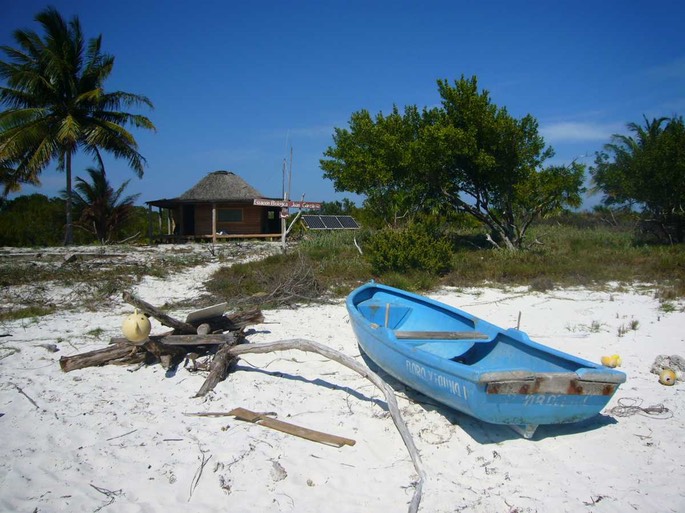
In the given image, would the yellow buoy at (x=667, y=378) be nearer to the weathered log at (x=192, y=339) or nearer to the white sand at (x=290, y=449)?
the white sand at (x=290, y=449)

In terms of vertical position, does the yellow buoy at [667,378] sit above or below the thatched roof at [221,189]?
below

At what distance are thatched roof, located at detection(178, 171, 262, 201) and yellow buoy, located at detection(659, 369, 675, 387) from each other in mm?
19026

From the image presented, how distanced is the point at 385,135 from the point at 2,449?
45.7ft

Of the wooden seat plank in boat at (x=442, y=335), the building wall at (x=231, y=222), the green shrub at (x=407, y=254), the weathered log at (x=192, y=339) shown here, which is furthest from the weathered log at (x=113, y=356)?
the building wall at (x=231, y=222)

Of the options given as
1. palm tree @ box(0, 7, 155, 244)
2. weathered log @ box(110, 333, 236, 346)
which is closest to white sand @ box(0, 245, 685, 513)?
weathered log @ box(110, 333, 236, 346)

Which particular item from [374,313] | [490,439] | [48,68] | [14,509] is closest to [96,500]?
[14,509]

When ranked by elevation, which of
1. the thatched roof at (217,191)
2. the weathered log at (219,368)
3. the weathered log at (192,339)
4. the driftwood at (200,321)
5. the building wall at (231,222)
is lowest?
the weathered log at (219,368)

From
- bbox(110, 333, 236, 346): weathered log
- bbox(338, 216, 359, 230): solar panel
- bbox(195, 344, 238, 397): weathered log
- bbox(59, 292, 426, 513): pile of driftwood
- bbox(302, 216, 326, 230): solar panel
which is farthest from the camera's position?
bbox(338, 216, 359, 230): solar panel

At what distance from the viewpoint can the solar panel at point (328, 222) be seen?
24297 mm

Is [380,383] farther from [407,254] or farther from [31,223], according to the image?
[31,223]

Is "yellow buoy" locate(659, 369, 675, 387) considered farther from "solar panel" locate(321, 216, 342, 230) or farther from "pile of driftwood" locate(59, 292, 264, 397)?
"solar panel" locate(321, 216, 342, 230)

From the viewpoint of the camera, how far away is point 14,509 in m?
3.24

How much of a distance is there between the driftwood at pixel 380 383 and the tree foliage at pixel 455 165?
36.3 ft

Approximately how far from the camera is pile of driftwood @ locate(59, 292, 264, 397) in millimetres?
5484
